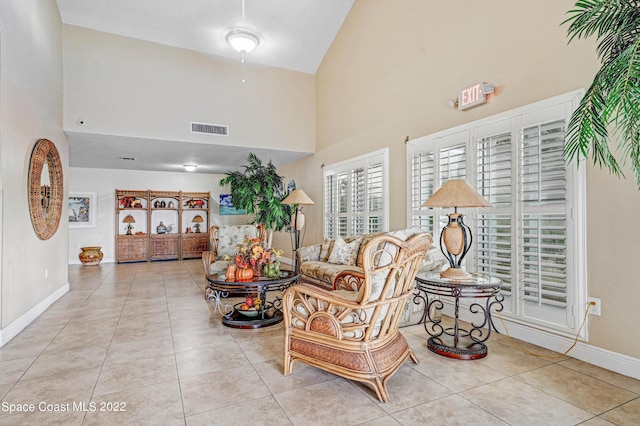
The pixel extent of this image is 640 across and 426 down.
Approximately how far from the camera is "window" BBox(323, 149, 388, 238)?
525cm

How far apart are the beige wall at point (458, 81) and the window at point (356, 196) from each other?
19 cm

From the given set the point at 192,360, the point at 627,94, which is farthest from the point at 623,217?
the point at 192,360

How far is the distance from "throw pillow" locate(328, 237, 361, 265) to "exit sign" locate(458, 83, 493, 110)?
2270mm

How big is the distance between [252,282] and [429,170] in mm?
2568

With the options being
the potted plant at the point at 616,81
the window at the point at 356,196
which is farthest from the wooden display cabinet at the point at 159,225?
the potted plant at the point at 616,81

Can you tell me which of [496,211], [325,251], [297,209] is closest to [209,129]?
[297,209]

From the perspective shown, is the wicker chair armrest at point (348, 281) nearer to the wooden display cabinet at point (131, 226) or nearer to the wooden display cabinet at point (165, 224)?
the wooden display cabinet at point (165, 224)

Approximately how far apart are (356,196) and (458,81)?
256cm

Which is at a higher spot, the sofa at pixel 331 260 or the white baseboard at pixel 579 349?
the sofa at pixel 331 260

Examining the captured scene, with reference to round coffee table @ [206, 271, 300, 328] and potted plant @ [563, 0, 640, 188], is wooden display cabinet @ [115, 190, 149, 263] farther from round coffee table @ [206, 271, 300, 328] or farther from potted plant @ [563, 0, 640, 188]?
potted plant @ [563, 0, 640, 188]

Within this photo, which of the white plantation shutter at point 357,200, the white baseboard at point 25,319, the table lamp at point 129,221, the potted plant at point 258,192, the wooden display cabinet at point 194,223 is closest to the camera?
the white baseboard at point 25,319

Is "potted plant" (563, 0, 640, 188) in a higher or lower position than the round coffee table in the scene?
higher

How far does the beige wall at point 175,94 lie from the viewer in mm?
5551

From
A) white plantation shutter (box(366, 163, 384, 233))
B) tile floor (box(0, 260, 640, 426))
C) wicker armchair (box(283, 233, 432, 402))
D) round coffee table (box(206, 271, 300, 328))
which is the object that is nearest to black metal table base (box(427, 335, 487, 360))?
tile floor (box(0, 260, 640, 426))
